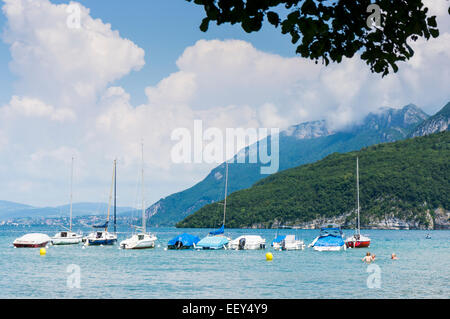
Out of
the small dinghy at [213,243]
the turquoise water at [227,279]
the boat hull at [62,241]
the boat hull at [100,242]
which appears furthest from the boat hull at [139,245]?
the turquoise water at [227,279]

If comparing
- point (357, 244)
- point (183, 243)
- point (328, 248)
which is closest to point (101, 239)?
point (183, 243)

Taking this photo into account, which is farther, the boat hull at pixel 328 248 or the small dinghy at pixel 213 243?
the small dinghy at pixel 213 243

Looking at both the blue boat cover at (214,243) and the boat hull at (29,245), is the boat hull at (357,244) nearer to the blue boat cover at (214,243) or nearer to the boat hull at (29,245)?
the blue boat cover at (214,243)

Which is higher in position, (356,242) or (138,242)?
(356,242)

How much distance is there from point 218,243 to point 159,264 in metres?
27.5

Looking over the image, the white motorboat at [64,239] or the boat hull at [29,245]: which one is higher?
the white motorboat at [64,239]

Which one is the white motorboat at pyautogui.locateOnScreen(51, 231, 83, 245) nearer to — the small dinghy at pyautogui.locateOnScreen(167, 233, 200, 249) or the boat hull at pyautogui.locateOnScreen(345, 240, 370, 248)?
the small dinghy at pyautogui.locateOnScreen(167, 233, 200, 249)

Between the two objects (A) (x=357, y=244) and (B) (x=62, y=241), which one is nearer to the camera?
(A) (x=357, y=244)

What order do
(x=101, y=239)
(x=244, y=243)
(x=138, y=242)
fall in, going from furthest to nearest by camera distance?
(x=101, y=239) < (x=138, y=242) < (x=244, y=243)

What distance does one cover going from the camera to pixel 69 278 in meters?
47.2

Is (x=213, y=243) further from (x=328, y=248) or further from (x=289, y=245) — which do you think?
(x=328, y=248)

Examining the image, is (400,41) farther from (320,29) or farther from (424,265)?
(424,265)

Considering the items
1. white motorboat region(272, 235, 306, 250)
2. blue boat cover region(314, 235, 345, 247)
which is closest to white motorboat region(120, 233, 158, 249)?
white motorboat region(272, 235, 306, 250)
